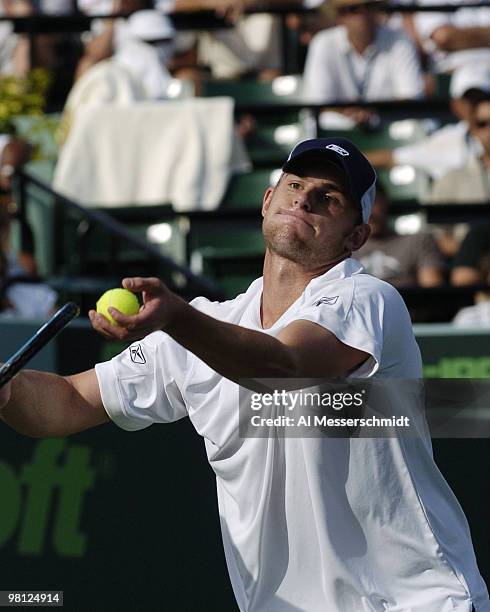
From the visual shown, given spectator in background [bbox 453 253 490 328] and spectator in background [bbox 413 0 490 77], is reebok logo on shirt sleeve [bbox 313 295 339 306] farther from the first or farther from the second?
spectator in background [bbox 413 0 490 77]

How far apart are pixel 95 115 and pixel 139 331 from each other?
21.9ft

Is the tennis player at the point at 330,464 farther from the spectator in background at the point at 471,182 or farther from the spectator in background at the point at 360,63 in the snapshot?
the spectator in background at the point at 360,63

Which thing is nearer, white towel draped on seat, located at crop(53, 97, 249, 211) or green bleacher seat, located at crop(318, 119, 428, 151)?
white towel draped on seat, located at crop(53, 97, 249, 211)

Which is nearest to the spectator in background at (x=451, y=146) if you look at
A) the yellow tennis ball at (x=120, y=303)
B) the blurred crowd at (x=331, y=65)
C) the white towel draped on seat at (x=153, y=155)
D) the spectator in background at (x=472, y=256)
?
the blurred crowd at (x=331, y=65)

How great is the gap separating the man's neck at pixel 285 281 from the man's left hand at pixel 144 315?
75 centimetres

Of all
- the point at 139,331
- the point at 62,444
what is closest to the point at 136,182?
the point at 62,444

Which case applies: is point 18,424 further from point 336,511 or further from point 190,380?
point 336,511

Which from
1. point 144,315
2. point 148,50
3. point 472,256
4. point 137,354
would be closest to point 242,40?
point 148,50

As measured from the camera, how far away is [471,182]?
8.26 m

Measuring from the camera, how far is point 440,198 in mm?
8258

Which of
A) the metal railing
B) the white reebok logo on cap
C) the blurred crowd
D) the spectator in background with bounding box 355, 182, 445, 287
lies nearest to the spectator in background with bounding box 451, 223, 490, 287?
the blurred crowd

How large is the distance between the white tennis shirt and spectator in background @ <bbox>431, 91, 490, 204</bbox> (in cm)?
521

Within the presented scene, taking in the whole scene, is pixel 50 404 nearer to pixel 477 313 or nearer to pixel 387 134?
pixel 477 313

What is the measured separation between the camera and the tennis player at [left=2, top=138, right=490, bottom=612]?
298 centimetres
